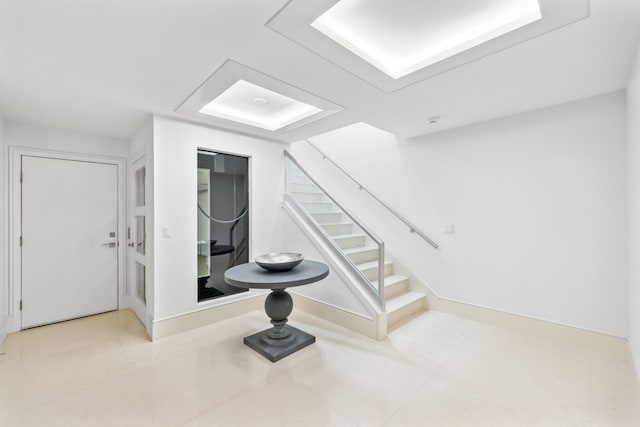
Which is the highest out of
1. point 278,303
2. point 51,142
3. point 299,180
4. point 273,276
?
point 51,142

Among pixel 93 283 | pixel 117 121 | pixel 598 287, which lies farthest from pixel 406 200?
pixel 93 283

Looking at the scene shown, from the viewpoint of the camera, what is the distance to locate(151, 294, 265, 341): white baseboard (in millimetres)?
2875

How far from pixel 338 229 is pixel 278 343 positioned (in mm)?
1537

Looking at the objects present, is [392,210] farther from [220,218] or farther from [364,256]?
[220,218]

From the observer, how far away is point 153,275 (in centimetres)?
288

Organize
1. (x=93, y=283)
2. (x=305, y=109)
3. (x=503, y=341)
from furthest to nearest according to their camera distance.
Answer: (x=93, y=283), (x=305, y=109), (x=503, y=341)

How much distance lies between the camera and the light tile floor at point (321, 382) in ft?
5.67

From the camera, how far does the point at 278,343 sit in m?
2.61

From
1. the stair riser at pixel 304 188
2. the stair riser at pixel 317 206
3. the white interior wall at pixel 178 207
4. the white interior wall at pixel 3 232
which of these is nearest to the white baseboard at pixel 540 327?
the stair riser at pixel 317 206

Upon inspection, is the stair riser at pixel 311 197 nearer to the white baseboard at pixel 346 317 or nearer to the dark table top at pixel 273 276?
the dark table top at pixel 273 276

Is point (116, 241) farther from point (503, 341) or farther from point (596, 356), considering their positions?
point (596, 356)

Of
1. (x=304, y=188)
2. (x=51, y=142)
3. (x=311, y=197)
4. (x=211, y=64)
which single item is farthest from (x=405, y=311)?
(x=51, y=142)

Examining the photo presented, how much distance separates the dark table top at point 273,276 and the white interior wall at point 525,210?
1697mm

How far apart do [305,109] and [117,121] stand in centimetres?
207
